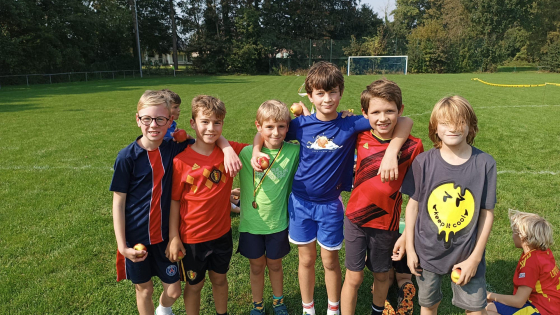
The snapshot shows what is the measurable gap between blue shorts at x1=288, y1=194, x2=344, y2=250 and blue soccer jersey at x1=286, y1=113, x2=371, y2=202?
59 mm

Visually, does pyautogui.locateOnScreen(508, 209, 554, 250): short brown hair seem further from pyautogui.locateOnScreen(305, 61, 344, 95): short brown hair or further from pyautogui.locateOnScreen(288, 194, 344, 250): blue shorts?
pyautogui.locateOnScreen(305, 61, 344, 95): short brown hair

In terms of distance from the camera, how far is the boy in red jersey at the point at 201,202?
246 cm

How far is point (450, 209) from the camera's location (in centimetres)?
215

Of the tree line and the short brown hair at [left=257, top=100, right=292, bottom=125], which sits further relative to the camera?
the tree line

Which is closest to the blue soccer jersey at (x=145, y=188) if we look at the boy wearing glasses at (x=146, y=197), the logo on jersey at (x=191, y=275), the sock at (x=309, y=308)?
the boy wearing glasses at (x=146, y=197)

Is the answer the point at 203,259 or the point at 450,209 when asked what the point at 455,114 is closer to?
the point at 450,209

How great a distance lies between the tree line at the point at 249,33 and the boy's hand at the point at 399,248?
30.8m

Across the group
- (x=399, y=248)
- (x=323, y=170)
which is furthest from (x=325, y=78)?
(x=399, y=248)

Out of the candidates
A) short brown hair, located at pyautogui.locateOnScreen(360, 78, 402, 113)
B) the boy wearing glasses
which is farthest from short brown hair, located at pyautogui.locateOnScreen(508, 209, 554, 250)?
the boy wearing glasses

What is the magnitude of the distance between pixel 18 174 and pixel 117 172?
5.40m

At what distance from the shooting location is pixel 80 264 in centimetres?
363

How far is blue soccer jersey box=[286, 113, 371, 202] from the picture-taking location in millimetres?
2627

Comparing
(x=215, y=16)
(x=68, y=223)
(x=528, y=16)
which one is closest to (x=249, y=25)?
(x=215, y=16)

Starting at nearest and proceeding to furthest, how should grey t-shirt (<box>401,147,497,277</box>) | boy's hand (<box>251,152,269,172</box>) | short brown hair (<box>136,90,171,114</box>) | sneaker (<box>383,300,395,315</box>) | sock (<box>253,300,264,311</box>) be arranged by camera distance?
1. grey t-shirt (<box>401,147,497,277</box>)
2. short brown hair (<box>136,90,171,114</box>)
3. boy's hand (<box>251,152,269,172</box>)
4. sneaker (<box>383,300,395,315</box>)
5. sock (<box>253,300,264,311</box>)
